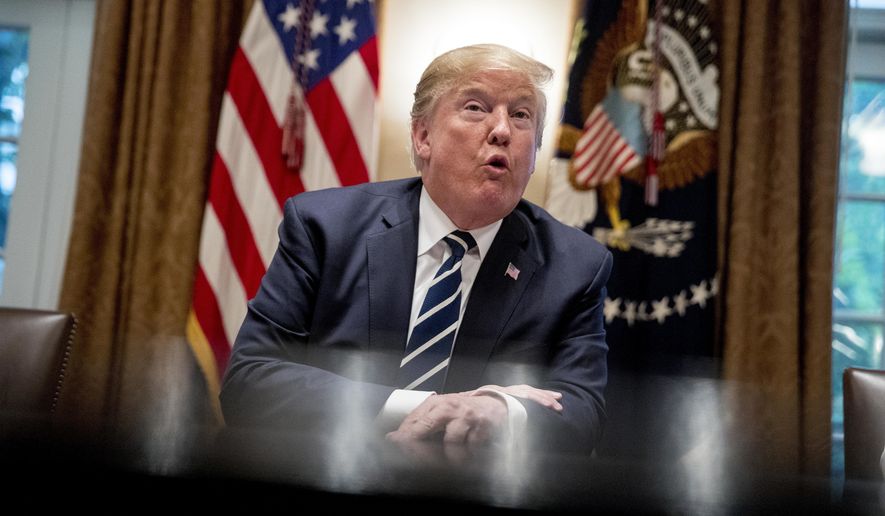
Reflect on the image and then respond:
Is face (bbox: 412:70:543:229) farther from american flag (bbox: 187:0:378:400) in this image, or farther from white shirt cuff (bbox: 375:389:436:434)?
american flag (bbox: 187:0:378:400)

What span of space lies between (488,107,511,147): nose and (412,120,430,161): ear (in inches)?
5.5

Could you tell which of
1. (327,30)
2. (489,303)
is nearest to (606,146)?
(327,30)

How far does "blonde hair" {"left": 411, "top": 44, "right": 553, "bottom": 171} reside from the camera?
55.8 inches

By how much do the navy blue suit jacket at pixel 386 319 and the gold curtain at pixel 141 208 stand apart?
122 cm

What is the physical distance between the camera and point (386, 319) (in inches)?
53.4

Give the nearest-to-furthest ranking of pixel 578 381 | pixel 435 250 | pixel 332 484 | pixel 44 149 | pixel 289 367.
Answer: pixel 332 484, pixel 289 367, pixel 578 381, pixel 435 250, pixel 44 149

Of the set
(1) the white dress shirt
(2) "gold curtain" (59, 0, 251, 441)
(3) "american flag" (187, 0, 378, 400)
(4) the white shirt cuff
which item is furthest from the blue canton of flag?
(4) the white shirt cuff

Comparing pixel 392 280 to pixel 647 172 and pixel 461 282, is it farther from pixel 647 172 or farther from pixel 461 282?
pixel 647 172

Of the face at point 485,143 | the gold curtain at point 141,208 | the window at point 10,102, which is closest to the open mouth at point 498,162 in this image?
the face at point 485,143

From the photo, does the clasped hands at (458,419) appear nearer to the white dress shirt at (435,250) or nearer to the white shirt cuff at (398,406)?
the white shirt cuff at (398,406)

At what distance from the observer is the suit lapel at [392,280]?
1.34 m

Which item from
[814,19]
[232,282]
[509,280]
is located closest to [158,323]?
[232,282]

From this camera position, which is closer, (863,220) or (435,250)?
(435,250)

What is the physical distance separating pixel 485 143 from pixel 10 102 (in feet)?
7.47
